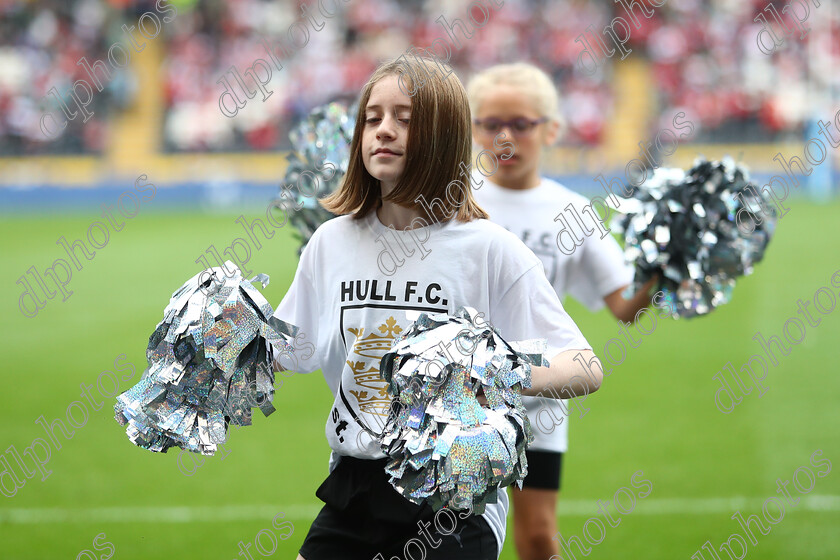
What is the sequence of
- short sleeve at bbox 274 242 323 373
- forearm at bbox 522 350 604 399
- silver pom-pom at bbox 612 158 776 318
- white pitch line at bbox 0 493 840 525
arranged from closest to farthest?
forearm at bbox 522 350 604 399
short sleeve at bbox 274 242 323 373
silver pom-pom at bbox 612 158 776 318
white pitch line at bbox 0 493 840 525

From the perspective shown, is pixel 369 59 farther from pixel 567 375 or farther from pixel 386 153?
pixel 567 375

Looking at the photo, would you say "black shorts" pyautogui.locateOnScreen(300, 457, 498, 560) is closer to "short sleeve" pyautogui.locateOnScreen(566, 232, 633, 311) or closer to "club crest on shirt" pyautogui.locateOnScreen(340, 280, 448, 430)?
"club crest on shirt" pyautogui.locateOnScreen(340, 280, 448, 430)

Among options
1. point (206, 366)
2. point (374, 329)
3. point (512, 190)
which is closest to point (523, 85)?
point (512, 190)

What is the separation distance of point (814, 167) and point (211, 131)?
36.8 ft

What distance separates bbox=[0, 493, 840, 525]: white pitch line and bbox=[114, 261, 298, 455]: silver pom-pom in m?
2.46

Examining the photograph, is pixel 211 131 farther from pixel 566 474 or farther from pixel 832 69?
pixel 566 474

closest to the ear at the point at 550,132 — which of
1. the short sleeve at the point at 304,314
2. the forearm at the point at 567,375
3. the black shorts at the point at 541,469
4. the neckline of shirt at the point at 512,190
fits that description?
the neckline of shirt at the point at 512,190

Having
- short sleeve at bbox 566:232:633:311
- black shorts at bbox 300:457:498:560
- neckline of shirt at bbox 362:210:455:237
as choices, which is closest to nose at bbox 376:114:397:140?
neckline of shirt at bbox 362:210:455:237

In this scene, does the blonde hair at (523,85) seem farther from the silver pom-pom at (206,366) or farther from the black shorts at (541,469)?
the silver pom-pom at (206,366)

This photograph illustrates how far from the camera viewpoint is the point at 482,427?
5.98ft

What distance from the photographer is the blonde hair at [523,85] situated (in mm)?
3314

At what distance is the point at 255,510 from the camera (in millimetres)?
4574

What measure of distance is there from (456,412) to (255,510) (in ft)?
9.75

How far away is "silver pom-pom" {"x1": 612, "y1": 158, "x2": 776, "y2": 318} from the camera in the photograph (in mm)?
3164
